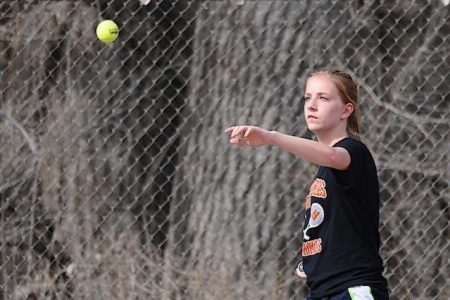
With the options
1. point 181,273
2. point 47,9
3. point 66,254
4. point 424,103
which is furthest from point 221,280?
point 47,9

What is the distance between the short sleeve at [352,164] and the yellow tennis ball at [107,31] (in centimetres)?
248

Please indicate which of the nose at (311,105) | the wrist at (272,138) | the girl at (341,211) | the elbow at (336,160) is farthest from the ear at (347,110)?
the wrist at (272,138)

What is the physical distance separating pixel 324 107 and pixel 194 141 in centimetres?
224

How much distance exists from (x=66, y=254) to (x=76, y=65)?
1.08 metres

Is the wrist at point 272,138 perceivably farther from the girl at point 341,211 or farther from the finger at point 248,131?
the girl at point 341,211

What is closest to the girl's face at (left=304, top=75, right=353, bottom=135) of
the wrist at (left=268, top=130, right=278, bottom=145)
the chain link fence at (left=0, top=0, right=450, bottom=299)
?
the wrist at (left=268, top=130, right=278, bottom=145)

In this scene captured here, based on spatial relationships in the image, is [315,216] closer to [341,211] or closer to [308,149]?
[341,211]

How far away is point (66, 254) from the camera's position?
18.3 feet

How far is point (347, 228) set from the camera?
10.4 ft

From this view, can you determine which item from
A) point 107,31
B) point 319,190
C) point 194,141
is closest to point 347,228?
point 319,190

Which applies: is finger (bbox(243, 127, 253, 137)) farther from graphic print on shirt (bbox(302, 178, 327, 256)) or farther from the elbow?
graphic print on shirt (bbox(302, 178, 327, 256))

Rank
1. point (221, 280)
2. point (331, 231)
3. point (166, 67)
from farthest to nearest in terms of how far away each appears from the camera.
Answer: point (166, 67), point (221, 280), point (331, 231)

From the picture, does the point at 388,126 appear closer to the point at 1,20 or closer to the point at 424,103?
the point at 424,103

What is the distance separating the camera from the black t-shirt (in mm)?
3134
